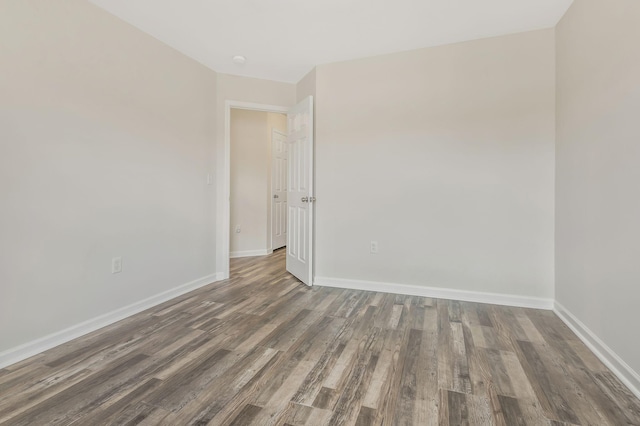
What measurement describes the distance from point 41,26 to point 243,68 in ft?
5.59

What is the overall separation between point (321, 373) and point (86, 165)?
6.84ft

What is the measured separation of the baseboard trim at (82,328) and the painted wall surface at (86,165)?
0.04 m

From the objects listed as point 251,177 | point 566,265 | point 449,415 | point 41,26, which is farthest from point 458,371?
point 251,177

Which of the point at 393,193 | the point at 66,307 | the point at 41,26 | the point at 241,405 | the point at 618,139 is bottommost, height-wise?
the point at 241,405

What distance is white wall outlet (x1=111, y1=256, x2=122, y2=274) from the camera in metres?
2.29

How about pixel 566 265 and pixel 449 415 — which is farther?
pixel 566 265

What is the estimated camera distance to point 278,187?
528cm

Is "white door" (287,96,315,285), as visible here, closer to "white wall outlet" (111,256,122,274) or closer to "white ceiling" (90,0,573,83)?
"white ceiling" (90,0,573,83)

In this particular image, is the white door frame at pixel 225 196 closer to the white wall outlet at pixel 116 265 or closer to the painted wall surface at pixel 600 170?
the white wall outlet at pixel 116 265

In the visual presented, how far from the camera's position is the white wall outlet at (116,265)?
229 cm

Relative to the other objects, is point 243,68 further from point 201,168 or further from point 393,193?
point 393,193

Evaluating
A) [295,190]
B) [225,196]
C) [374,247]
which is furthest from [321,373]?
[225,196]

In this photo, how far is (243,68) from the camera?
3234 millimetres

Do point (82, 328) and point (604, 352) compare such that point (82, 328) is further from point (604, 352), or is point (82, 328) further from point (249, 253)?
point (604, 352)
